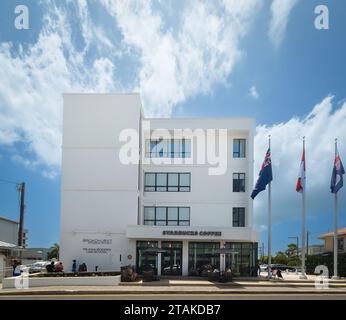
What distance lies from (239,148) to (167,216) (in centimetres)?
869

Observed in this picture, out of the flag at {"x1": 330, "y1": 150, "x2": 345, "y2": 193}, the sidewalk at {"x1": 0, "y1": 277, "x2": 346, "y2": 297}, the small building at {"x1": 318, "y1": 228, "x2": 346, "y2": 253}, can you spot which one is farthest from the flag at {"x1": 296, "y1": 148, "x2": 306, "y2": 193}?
the small building at {"x1": 318, "y1": 228, "x2": 346, "y2": 253}

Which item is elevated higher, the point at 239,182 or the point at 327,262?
the point at 239,182

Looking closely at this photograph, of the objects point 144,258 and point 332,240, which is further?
point 332,240

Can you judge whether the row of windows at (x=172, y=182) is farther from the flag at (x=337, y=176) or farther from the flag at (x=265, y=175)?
the flag at (x=337, y=176)

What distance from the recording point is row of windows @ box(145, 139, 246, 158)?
39.8m

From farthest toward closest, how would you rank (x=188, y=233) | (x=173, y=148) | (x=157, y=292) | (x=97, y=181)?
(x=173, y=148)
(x=97, y=181)
(x=188, y=233)
(x=157, y=292)

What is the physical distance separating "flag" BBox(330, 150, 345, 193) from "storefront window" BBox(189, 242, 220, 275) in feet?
34.4

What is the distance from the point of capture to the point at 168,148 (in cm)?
4025

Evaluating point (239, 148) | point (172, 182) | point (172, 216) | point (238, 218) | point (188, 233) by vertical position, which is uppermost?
point (239, 148)

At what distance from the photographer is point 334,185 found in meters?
36.5

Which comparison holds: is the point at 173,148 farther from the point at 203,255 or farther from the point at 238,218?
the point at 203,255

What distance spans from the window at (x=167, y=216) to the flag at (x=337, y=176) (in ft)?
39.7

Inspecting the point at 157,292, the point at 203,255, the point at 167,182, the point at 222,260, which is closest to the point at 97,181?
the point at 167,182
